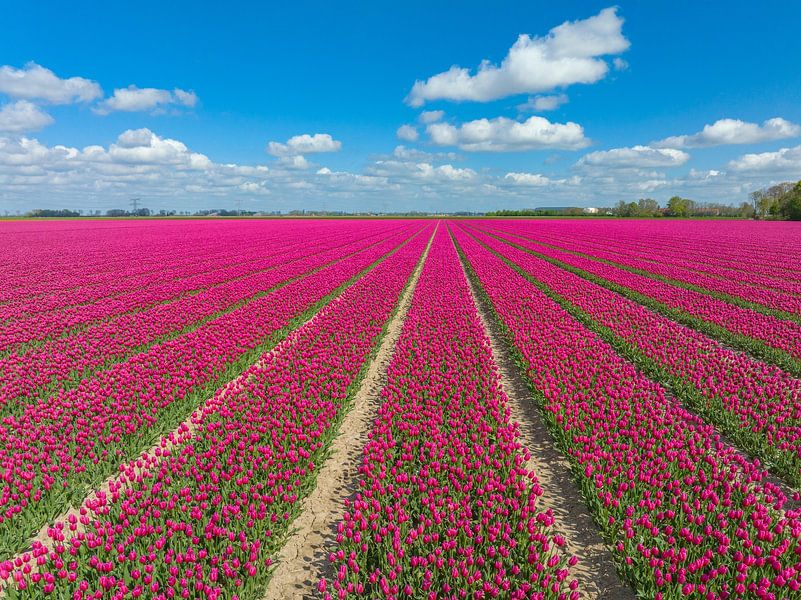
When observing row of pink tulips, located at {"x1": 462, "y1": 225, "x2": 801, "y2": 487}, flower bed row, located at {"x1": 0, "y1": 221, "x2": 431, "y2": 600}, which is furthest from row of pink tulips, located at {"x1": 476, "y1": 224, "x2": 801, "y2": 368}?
flower bed row, located at {"x1": 0, "y1": 221, "x2": 431, "y2": 600}

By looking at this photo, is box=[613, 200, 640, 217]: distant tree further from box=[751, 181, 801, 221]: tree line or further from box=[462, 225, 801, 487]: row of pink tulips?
box=[462, 225, 801, 487]: row of pink tulips

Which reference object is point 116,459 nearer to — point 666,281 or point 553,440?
point 553,440

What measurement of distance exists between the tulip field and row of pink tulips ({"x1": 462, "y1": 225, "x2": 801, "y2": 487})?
6 centimetres

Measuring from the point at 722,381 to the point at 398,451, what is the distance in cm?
750

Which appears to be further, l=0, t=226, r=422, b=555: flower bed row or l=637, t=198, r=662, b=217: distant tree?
l=637, t=198, r=662, b=217: distant tree

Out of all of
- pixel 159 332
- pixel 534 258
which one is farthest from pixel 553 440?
pixel 534 258

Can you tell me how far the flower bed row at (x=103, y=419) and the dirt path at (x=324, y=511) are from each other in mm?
3041

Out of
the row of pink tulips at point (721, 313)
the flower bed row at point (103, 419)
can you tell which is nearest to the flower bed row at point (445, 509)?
the flower bed row at point (103, 419)

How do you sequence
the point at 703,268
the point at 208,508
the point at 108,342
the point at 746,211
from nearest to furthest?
the point at 208,508
the point at 108,342
the point at 703,268
the point at 746,211

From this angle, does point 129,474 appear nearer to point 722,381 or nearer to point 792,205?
point 722,381

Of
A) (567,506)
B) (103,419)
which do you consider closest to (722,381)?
(567,506)

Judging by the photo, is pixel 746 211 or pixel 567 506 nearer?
pixel 567 506

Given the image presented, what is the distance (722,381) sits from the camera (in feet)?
28.2

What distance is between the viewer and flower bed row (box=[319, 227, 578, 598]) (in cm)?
391
